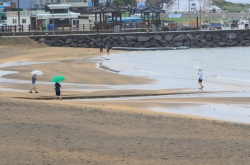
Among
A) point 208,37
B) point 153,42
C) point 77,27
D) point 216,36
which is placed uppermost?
point 77,27

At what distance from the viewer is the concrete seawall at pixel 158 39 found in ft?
222

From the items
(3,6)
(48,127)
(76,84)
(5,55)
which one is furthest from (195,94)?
(3,6)

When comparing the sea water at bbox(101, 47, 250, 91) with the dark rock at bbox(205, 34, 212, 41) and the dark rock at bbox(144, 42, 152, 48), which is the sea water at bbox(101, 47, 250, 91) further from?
the dark rock at bbox(144, 42, 152, 48)

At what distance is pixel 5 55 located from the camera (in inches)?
2064

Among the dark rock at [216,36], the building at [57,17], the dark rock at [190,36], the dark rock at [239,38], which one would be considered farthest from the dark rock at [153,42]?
the building at [57,17]

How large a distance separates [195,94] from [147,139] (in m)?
13.1

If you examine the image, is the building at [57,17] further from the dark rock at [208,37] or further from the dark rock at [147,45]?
the dark rock at [208,37]

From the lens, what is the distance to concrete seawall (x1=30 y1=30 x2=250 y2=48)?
67738 millimetres

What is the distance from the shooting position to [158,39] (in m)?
71.7

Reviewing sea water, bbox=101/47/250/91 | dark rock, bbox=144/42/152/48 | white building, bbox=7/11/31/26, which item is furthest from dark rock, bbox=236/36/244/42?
white building, bbox=7/11/31/26

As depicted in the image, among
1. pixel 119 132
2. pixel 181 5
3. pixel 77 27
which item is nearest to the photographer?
pixel 119 132

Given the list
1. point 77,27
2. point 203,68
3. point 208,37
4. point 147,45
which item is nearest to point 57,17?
point 77,27

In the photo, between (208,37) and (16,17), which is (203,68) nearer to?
(208,37)

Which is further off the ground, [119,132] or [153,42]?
[153,42]
